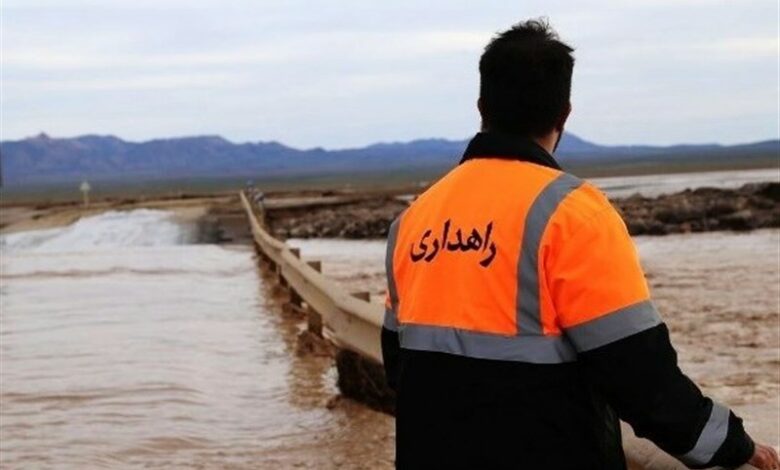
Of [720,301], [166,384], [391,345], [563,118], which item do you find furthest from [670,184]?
[563,118]

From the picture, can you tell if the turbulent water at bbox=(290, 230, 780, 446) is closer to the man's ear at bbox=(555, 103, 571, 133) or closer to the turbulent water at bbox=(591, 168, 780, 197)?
the man's ear at bbox=(555, 103, 571, 133)

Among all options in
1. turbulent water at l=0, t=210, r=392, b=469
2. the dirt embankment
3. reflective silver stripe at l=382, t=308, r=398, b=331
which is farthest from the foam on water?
reflective silver stripe at l=382, t=308, r=398, b=331

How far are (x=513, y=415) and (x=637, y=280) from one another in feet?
1.21

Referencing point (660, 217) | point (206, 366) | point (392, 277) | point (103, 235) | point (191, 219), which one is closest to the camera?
point (392, 277)

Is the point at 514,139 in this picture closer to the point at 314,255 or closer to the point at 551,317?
the point at 551,317

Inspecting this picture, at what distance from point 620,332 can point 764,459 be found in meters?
0.50

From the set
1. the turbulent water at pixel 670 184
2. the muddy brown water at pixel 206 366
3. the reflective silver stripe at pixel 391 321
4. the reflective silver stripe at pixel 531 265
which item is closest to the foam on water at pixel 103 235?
the muddy brown water at pixel 206 366

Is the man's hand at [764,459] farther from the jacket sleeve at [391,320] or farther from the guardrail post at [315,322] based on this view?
the guardrail post at [315,322]

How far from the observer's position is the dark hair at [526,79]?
262 cm

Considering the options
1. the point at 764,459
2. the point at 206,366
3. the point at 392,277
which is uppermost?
the point at 392,277

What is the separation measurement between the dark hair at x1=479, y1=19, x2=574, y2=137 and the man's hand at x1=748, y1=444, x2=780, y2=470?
827mm

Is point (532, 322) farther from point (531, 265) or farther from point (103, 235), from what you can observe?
→ point (103, 235)

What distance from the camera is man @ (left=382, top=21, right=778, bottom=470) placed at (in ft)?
7.91

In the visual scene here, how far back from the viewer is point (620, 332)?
239cm
